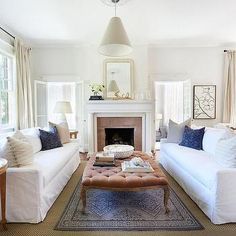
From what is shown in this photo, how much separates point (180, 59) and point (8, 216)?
5340 mm

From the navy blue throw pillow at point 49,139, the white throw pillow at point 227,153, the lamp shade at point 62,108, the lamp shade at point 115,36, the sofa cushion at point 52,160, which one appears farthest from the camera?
the lamp shade at point 62,108

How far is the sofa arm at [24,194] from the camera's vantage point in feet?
8.57

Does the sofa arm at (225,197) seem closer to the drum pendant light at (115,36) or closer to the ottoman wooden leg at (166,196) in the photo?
the ottoman wooden leg at (166,196)

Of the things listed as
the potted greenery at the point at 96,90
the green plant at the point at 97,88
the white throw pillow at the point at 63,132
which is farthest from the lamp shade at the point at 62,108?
the white throw pillow at the point at 63,132

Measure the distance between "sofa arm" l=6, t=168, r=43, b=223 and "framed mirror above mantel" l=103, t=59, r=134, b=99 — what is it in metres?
3.80

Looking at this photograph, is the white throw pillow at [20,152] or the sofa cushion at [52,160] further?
the sofa cushion at [52,160]

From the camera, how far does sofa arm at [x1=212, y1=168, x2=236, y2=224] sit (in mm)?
2549

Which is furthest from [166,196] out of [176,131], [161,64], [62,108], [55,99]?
[55,99]

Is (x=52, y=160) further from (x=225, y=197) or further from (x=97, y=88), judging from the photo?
(x=97, y=88)

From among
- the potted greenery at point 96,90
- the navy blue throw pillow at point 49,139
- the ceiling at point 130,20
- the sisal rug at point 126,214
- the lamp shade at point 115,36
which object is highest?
the ceiling at point 130,20

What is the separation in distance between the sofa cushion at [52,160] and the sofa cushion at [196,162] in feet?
5.79

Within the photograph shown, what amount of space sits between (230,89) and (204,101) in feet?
2.29

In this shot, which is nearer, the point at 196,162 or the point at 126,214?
the point at 126,214

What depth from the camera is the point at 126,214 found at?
2.82 m
